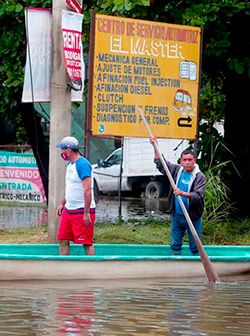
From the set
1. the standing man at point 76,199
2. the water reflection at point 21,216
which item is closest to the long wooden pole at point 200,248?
the standing man at point 76,199

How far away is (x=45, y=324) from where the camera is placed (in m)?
9.12

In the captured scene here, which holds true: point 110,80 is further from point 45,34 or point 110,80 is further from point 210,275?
point 210,275

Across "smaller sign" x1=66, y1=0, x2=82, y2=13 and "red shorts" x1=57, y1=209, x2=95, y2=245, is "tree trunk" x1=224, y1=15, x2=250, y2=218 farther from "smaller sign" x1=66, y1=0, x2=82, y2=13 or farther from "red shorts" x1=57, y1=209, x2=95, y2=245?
"red shorts" x1=57, y1=209, x2=95, y2=245

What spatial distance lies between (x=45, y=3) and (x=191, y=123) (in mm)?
3177

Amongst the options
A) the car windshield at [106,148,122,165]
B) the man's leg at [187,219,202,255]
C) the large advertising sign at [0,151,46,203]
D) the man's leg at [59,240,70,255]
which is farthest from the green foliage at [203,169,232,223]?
the car windshield at [106,148,122,165]

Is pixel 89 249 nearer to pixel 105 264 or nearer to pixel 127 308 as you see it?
pixel 105 264

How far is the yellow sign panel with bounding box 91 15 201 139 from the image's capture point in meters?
15.5

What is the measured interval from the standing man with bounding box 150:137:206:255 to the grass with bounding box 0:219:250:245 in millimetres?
2338

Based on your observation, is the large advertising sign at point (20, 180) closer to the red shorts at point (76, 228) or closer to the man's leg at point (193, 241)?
the man's leg at point (193, 241)

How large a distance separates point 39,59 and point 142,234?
3895 millimetres

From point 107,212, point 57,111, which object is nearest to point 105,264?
point 57,111

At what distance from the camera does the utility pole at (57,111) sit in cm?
1403

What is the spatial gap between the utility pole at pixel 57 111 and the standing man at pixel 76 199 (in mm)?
1070

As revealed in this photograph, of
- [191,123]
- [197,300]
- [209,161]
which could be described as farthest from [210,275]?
[209,161]
